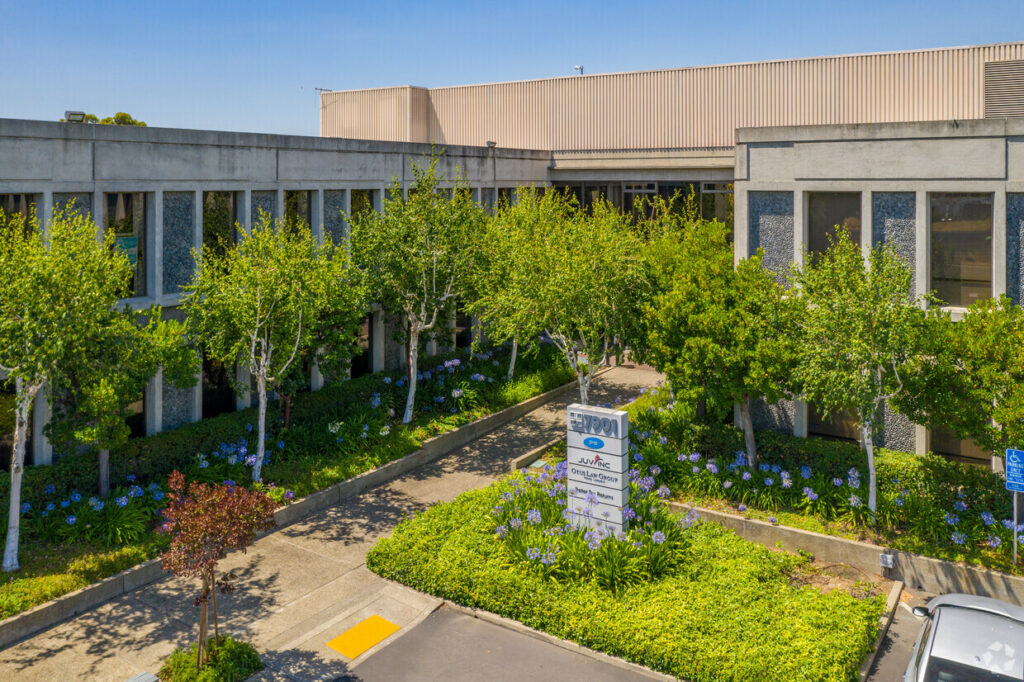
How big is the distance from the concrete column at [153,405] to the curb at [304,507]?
13.0 ft

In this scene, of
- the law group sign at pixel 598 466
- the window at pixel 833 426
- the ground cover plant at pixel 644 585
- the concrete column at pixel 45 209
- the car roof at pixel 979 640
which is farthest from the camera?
the window at pixel 833 426

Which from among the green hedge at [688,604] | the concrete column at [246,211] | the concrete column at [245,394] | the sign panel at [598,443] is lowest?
the green hedge at [688,604]

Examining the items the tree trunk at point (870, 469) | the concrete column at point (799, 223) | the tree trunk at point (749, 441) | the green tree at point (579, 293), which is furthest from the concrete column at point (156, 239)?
the tree trunk at point (870, 469)

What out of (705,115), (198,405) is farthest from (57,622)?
(705,115)

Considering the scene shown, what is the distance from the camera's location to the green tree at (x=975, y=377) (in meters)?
14.4

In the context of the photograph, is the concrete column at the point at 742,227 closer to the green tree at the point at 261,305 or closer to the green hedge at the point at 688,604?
the green hedge at the point at 688,604

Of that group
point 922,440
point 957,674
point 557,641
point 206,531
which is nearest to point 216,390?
point 206,531

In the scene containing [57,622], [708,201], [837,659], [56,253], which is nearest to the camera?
[837,659]

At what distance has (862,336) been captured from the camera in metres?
15.2

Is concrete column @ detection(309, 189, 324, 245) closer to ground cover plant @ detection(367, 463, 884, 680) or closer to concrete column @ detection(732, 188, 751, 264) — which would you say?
ground cover plant @ detection(367, 463, 884, 680)

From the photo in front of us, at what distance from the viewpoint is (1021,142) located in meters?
Answer: 16.6

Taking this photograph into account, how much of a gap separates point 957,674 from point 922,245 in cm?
958

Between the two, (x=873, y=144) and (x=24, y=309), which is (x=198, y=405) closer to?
(x=24, y=309)

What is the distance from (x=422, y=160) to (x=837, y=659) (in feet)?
62.0
